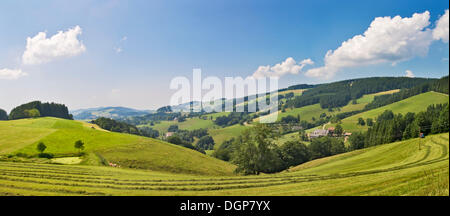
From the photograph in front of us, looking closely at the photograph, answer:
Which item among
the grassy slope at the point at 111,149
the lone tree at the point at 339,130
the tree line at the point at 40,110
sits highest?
the tree line at the point at 40,110

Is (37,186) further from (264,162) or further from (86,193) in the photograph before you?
(264,162)

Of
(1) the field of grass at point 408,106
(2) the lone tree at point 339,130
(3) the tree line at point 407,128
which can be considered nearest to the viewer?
(3) the tree line at point 407,128

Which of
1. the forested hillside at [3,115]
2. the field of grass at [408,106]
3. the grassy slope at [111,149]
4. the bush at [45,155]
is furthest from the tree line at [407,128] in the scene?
the forested hillside at [3,115]

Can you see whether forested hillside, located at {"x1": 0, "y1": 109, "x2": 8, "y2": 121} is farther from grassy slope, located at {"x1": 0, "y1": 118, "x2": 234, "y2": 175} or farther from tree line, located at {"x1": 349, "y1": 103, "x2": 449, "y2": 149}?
tree line, located at {"x1": 349, "y1": 103, "x2": 449, "y2": 149}

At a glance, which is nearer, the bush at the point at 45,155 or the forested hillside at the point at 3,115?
Answer: the bush at the point at 45,155

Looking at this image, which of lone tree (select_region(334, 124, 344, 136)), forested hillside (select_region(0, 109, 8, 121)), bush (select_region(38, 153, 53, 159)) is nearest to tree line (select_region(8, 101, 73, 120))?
forested hillside (select_region(0, 109, 8, 121))

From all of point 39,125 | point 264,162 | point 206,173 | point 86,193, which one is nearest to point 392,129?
point 264,162

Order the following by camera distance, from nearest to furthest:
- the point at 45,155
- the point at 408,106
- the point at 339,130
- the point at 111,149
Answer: the point at 45,155
the point at 111,149
the point at 339,130
the point at 408,106

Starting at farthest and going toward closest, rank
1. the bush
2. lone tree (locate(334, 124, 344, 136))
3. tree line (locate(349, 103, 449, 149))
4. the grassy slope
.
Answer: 1. lone tree (locate(334, 124, 344, 136))
2. tree line (locate(349, 103, 449, 149))
3. the grassy slope
4. the bush

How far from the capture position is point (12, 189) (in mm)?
16203

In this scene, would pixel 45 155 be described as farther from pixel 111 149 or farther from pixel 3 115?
pixel 3 115

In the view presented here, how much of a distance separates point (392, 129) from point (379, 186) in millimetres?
86407

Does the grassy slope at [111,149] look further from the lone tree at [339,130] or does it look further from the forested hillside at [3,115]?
the forested hillside at [3,115]

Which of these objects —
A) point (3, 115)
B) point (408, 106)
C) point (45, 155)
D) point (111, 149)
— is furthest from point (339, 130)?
point (3, 115)
